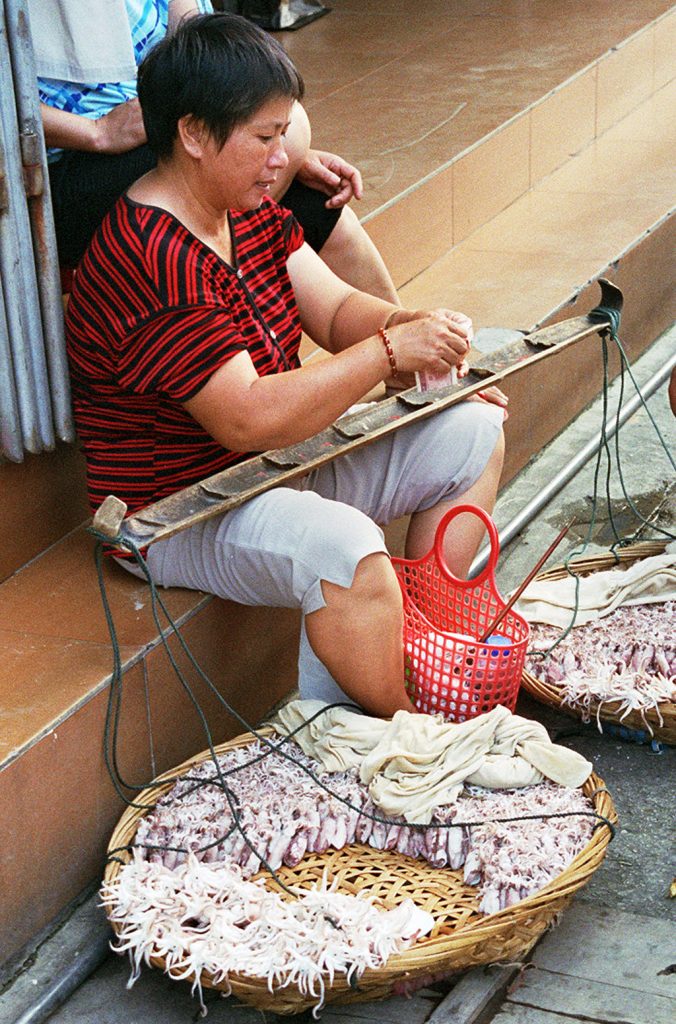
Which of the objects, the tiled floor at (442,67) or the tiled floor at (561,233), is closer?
the tiled floor at (561,233)

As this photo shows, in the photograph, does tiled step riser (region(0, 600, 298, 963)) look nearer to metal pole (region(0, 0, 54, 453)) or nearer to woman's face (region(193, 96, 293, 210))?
metal pole (region(0, 0, 54, 453))

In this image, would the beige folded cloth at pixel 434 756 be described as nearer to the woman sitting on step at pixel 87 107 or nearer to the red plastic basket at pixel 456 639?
the red plastic basket at pixel 456 639

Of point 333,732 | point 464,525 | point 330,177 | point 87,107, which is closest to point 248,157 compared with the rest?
point 87,107

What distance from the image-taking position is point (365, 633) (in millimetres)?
2531

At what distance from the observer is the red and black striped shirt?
8.16 feet

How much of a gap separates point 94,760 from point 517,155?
10.3 ft

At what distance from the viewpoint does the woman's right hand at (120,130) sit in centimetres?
279

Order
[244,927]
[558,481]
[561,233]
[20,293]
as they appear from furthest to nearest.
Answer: [561,233]
[558,481]
[20,293]
[244,927]

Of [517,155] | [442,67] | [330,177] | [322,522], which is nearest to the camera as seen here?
[322,522]

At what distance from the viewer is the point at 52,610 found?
270 centimetres

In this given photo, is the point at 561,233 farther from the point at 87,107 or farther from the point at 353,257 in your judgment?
the point at 87,107

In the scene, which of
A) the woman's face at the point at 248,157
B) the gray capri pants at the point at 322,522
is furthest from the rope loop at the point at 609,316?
the woman's face at the point at 248,157

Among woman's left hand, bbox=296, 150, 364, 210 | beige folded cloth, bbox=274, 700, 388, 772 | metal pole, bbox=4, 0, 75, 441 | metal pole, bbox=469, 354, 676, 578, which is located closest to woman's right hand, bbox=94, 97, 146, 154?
metal pole, bbox=4, 0, 75, 441

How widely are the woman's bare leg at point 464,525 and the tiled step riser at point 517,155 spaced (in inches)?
55.1
